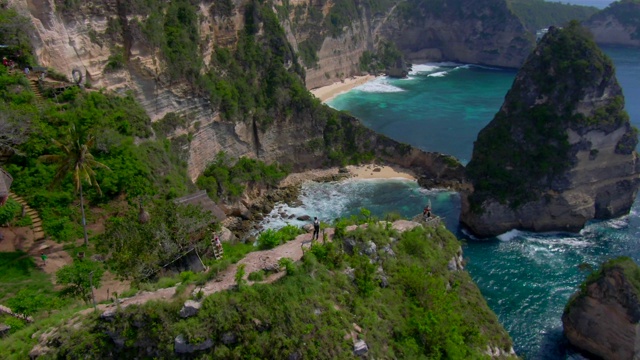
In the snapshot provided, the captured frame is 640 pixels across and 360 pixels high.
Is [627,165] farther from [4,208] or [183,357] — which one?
[4,208]

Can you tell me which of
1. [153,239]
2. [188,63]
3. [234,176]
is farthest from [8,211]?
[234,176]

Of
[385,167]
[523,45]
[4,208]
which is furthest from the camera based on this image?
[523,45]

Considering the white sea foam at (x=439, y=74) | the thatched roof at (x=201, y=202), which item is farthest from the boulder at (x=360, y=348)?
the white sea foam at (x=439, y=74)

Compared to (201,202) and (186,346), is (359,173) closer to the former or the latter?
(201,202)

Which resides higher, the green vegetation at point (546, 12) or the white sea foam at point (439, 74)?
the green vegetation at point (546, 12)

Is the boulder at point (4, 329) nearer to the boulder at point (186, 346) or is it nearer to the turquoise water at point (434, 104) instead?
the boulder at point (186, 346)

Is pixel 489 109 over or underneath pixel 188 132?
underneath

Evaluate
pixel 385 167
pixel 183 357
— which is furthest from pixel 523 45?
pixel 183 357

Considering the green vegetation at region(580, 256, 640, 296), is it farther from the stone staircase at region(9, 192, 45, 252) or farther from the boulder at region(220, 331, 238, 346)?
the stone staircase at region(9, 192, 45, 252)
